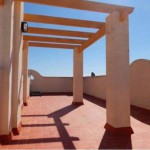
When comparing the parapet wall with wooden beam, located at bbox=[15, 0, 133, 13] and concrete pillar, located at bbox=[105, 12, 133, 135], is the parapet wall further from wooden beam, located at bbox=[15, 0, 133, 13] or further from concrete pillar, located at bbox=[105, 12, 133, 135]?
wooden beam, located at bbox=[15, 0, 133, 13]

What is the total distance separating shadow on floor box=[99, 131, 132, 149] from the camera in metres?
3.76

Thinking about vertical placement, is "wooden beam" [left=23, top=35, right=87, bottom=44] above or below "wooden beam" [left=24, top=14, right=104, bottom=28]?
below

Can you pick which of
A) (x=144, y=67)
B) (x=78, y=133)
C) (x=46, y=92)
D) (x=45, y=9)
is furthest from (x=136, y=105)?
(x=46, y=92)

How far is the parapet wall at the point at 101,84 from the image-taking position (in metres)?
7.58

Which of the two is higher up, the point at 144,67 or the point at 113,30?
the point at 113,30

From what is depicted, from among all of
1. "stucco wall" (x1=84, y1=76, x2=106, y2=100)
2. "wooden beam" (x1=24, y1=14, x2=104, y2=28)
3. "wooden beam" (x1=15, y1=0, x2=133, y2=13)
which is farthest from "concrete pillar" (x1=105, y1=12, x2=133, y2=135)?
"stucco wall" (x1=84, y1=76, x2=106, y2=100)

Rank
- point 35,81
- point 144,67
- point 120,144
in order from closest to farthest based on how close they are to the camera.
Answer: point 120,144 < point 144,67 < point 35,81

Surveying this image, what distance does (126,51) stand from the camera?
4.82m

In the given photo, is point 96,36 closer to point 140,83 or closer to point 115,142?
point 140,83

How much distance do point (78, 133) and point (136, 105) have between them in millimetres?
4531

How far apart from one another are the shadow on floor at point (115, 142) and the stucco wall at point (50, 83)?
39.4 feet

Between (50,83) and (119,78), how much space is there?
39.1 feet

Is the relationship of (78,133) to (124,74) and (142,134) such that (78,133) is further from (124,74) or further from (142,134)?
(124,74)

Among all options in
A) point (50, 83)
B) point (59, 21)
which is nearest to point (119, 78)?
point (59, 21)
